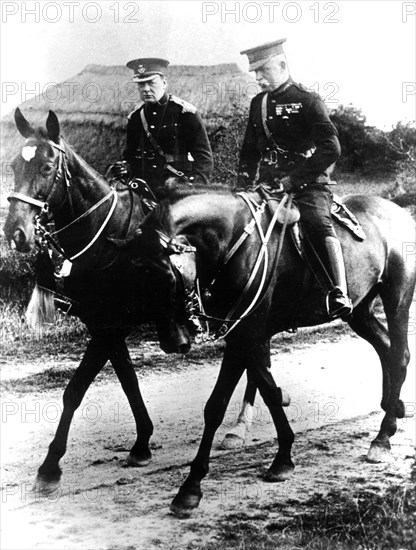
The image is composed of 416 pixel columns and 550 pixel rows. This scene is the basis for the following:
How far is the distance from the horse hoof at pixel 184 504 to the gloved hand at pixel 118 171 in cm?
239

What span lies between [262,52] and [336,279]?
177 cm

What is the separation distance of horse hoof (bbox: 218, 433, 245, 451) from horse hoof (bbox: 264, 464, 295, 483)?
68 cm

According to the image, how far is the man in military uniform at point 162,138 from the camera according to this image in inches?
232

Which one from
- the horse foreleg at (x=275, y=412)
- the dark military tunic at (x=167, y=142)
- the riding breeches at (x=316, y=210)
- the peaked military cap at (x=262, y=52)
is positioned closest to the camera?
the horse foreleg at (x=275, y=412)

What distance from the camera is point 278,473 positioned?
501 cm

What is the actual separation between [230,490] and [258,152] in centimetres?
262

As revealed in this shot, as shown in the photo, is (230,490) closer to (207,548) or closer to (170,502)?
(170,502)

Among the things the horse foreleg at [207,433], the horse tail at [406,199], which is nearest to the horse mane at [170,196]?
the horse foreleg at [207,433]

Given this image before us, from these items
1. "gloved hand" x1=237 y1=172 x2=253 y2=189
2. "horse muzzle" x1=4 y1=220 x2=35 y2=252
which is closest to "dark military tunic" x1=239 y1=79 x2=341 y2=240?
"gloved hand" x1=237 y1=172 x2=253 y2=189

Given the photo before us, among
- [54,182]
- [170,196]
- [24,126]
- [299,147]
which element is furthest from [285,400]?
[24,126]

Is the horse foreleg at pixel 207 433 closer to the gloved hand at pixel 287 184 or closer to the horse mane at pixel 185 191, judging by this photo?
the horse mane at pixel 185 191

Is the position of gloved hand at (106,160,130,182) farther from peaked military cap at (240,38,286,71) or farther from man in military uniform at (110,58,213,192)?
peaked military cap at (240,38,286,71)

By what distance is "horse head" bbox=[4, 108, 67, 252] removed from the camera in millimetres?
4449

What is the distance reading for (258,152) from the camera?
5758 mm
